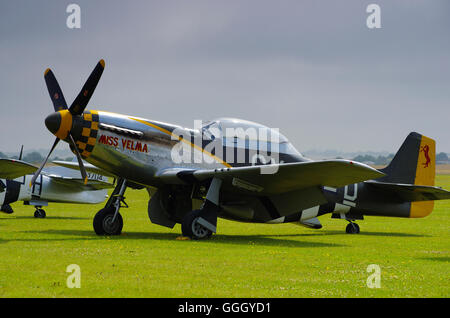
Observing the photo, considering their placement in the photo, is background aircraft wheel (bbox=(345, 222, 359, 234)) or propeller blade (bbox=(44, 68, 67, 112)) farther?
background aircraft wheel (bbox=(345, 222, 359, 234))

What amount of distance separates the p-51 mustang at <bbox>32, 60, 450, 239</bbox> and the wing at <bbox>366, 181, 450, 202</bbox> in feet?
0.15

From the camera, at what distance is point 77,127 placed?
1146cm

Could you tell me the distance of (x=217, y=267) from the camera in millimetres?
7805

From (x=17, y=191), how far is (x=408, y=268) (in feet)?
55.5

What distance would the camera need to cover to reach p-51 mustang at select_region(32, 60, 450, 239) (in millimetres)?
11430

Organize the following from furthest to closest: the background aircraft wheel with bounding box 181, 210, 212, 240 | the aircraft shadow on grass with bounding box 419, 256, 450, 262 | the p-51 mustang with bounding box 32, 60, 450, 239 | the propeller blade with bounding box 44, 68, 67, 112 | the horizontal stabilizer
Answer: the horizontal stabilizer → the propeller blade with bounding box 44, 68, 67, 112 → the background aircraft wheel with bounding box 181, 210, 212, 240 → the p-51 mustang with bounding box 32, 60, 450, 239 → the aircraft shadow on grass with bounding box 419, 256, 450, 262

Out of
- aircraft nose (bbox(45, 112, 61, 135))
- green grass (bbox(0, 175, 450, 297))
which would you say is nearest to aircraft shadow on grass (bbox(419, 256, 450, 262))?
green grass (bbox(0, 175, 450, 297))

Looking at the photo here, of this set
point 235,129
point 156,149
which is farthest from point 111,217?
point 235,129

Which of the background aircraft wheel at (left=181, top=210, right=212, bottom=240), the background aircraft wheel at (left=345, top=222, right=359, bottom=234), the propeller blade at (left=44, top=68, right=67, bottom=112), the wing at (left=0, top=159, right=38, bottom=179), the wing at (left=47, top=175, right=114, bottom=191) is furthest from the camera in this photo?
the wing at (left=47, top=175, right=114, bottom=191)

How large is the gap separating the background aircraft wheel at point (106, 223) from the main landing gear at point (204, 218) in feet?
6.25

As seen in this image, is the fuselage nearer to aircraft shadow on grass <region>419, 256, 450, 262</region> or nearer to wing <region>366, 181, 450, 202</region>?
wing <region>366, 181, 450, 202</region>

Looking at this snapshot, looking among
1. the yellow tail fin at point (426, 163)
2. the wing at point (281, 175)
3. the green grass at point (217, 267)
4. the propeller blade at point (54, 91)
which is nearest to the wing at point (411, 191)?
the yellow tail fin at point (426, 163)

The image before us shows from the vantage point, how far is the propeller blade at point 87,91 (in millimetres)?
11266
